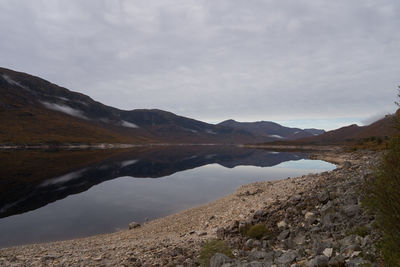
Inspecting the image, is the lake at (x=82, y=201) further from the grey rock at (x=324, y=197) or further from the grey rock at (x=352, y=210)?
the grey rock at (x=352, y=210)

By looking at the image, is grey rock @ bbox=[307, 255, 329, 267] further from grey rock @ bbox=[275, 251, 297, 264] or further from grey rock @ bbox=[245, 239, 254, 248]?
grey rock @ bbox=[245, 239, 254, 248]

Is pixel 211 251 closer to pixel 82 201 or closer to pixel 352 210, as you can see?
pixel 352 210

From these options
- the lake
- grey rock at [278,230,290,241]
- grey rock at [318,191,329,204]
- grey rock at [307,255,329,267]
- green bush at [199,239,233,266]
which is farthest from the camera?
the lake

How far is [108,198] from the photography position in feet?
111

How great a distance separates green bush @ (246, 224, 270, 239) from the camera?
1279cm

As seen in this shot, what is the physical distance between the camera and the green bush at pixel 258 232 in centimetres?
1279

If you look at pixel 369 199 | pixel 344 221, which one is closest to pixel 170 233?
pixel 344 221

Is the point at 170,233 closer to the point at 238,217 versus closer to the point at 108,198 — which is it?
the point at 238,217

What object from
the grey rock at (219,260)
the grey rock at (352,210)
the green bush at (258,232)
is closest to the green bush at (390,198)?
the grey rock at (352,210)

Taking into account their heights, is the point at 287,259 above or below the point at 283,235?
above

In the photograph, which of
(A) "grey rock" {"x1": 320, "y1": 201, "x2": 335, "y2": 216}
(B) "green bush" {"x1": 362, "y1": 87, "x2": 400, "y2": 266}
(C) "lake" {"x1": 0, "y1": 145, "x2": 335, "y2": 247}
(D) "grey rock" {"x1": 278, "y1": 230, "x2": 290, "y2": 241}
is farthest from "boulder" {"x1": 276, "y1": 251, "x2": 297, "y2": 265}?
(C) "lake" {"x1": 0, "y1": 145, "x2": 335, "y2": 247}

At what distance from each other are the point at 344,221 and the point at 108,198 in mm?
29919

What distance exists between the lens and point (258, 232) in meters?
12.9

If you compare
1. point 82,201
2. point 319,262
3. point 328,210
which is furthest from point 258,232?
point 82,201
